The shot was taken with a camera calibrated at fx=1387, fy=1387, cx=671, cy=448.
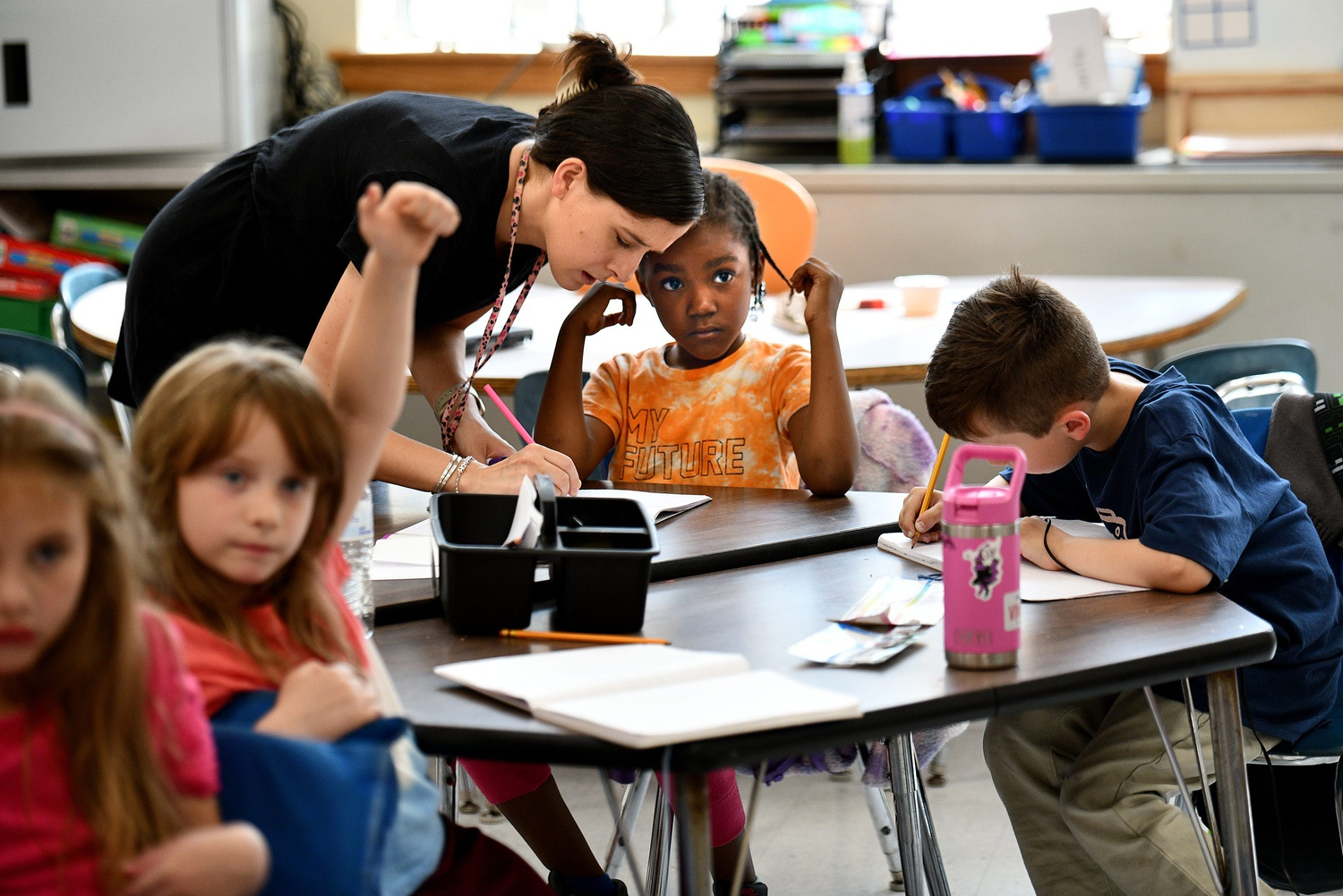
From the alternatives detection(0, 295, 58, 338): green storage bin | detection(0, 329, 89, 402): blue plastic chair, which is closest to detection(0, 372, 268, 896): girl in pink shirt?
detection(0, 329, 89, 402): blue plastic chair

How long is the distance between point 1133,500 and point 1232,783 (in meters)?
0.34

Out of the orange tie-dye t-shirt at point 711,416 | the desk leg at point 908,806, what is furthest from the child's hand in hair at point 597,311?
the desk leg at point 908,806

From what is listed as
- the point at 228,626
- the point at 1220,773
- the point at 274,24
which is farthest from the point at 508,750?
the point at 274,24

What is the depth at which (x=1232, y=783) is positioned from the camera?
129 centimetres

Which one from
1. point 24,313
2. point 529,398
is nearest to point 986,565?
point 529,398

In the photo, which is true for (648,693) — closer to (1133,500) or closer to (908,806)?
(1133,500)

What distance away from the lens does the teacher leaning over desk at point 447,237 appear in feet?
5.29

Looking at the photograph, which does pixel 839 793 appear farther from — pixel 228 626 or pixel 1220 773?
pixel 228 626

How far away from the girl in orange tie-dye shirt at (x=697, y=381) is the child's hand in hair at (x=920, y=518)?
360mm

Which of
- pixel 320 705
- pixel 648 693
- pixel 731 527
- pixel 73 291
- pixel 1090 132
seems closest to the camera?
pixel 320 705

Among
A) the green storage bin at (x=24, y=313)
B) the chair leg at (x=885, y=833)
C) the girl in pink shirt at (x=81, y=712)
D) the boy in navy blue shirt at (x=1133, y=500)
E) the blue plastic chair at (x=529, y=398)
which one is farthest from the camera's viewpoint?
the green storage bin at (x=24, y=313)

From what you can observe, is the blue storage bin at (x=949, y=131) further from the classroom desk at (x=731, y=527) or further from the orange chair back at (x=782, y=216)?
the classroom desk at (x=731, y=527)

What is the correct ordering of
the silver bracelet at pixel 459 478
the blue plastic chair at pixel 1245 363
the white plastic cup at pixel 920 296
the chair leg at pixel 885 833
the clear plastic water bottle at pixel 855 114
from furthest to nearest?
1. the clear plastic water bottle at pixel 855 114
2. the white plastic cup at pixel 920 296
3. the blue plastic chair at pixel 1245 363
4. the chair leg at pixel 885 833
5. the silver bracelet at pixel 459 478

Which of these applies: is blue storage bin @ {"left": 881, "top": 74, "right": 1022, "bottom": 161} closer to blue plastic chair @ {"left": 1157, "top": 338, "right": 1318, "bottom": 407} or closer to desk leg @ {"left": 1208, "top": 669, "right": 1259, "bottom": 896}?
blue plastic chair @ {"left": 1157, "top": 338, "right": 1318, "bottom": 407}
